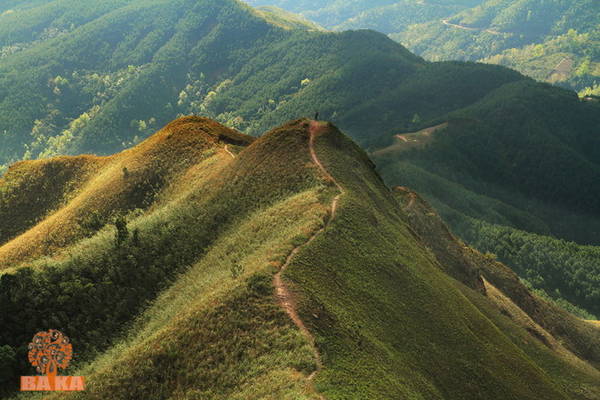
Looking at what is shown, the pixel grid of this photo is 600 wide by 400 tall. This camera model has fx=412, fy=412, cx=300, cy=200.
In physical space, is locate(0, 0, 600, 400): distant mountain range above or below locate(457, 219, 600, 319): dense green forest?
above

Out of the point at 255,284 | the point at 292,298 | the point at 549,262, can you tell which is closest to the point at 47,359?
the point at 255,284

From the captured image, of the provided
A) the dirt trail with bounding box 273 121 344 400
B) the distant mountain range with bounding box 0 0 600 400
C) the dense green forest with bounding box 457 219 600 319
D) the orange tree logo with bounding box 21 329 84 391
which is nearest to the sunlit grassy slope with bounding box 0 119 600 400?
the distant mountain range with bounding box 0 0 600 400

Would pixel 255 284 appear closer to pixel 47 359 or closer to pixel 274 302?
pixel 274 302

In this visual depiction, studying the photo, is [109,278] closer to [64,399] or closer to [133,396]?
[64,399]

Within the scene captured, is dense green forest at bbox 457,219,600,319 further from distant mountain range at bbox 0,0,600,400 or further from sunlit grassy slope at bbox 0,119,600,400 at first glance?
sunlit grassy slope at bbox 0,119,600,400

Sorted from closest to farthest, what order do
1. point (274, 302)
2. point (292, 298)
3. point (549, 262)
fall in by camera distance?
point (274, 302), point (292, 298), point (549, 262)

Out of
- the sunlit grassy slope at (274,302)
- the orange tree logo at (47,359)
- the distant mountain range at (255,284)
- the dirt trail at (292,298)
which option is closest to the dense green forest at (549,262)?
the distant mountain range at (255,284)

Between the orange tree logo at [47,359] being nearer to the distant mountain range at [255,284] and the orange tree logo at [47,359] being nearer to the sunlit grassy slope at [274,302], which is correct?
the sunlit grassy slope at [274,302]
